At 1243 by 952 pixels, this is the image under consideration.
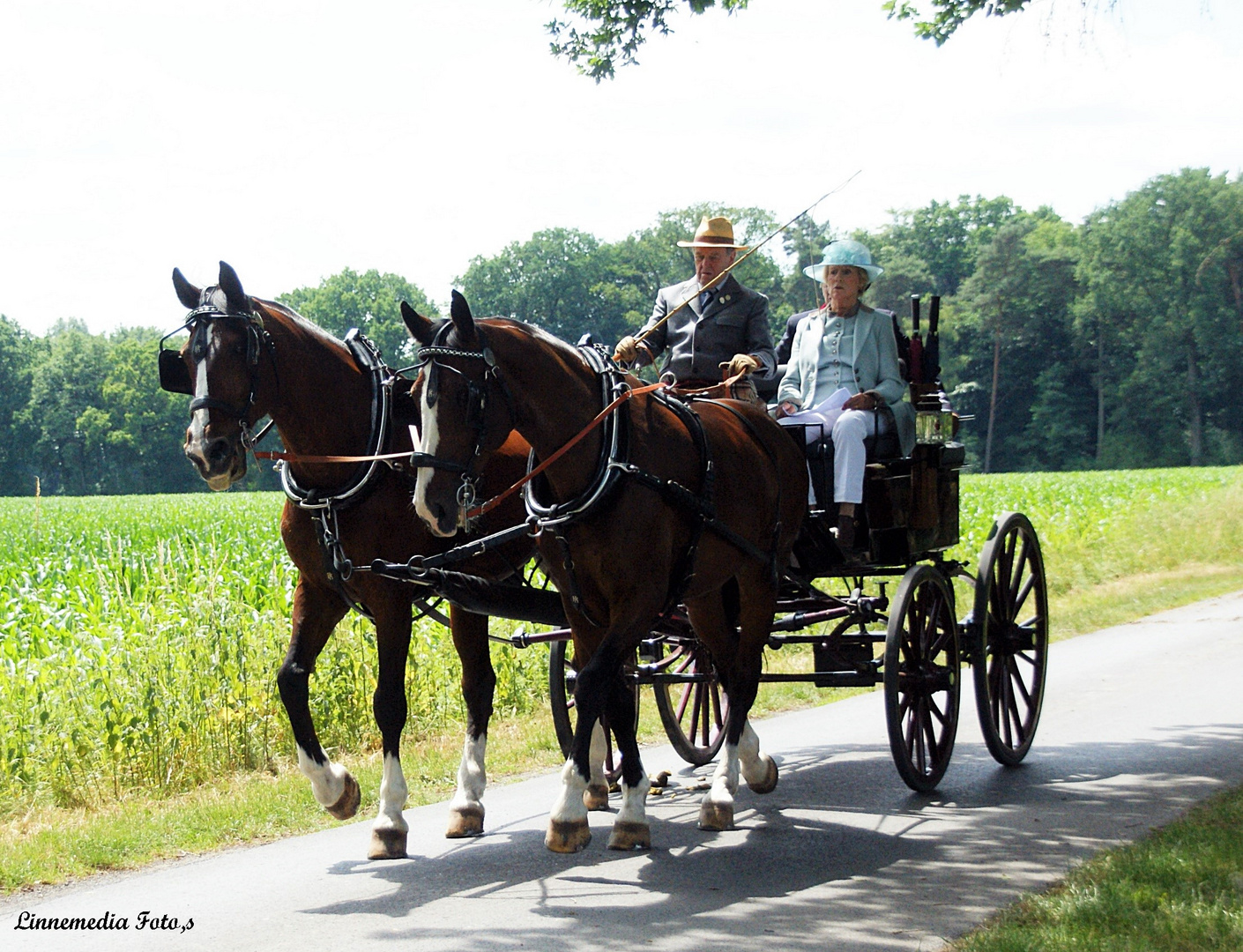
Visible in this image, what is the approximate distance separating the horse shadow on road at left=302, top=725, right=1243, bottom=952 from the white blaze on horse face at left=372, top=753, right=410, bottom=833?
0.19 metres

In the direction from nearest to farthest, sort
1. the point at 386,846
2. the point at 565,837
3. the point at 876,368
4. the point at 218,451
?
the point at 565,837
the point at 218,451
the point at 386,846
the point at 876,368

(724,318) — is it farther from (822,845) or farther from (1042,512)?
(1042,512)

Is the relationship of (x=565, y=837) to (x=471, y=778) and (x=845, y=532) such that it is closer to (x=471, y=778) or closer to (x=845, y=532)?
(x=471, y=778)

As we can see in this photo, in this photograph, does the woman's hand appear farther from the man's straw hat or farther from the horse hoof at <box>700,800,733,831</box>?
the horse hoof at <box>700,800,733,831</box>

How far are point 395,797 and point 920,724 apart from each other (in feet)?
8.84

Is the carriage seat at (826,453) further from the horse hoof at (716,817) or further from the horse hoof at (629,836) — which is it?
the horse hoof at (629,836)

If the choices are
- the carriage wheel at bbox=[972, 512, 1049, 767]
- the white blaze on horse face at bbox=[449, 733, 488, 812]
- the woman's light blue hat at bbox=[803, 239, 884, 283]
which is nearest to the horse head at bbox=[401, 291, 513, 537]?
the white blaze on horse face at bbox=[449, 733, 488, 812]

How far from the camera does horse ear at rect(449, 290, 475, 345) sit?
4.84m

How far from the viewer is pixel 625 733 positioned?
561 cm

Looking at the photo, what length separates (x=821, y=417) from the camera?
23.4ft

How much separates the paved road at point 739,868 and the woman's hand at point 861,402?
6.68 ft

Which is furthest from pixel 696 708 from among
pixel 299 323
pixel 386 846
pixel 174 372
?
pixel 174 372

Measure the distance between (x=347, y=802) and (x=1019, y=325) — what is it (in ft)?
238

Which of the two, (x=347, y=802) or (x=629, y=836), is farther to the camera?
(x=347, y=802)
